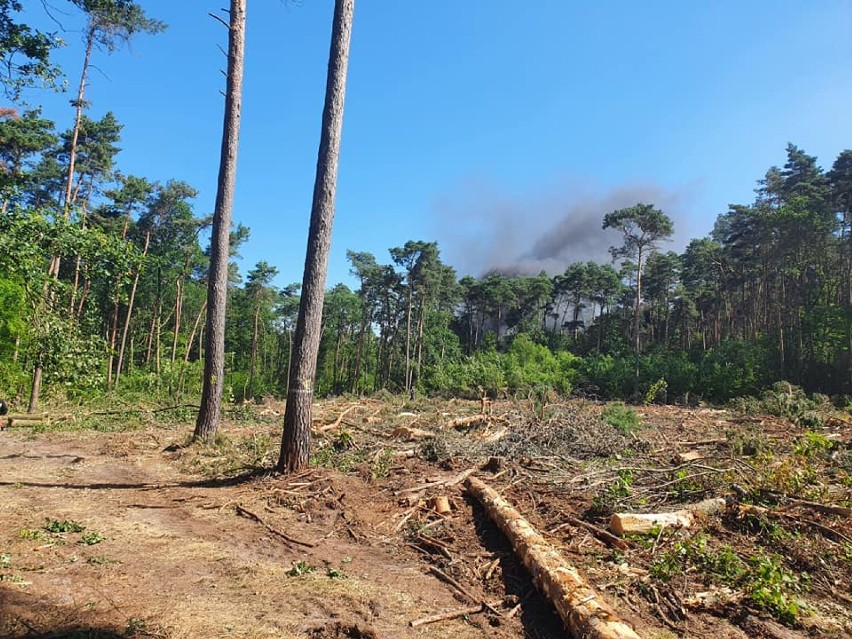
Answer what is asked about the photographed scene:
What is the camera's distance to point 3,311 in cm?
1396

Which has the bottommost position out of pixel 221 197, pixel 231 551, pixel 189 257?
pixel 231 551

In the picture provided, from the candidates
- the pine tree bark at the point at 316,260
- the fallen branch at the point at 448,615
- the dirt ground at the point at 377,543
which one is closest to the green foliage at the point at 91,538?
the dirt ground at the point at 377,543

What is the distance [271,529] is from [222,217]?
6205 mm

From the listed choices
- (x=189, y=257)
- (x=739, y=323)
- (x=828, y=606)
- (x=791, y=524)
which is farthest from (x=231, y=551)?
(x=739, y=323)

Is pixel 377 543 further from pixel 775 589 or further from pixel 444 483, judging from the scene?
pixel 775 589

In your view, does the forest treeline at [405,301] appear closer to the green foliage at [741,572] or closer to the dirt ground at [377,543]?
the dirt ground at [377,543]

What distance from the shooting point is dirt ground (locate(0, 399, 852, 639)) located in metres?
3.16

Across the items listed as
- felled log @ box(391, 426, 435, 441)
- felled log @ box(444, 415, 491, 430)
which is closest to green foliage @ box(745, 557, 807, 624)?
felled log @ box(391, 426, 435, 441)

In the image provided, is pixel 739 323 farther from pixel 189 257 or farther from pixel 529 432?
pixel 189 257

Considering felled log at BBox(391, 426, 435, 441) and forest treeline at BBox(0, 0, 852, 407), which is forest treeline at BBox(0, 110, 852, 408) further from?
felled log at BBox(391, 426, 435, 441)

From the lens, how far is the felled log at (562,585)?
2.94 meters

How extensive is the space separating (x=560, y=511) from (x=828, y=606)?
8.19ft

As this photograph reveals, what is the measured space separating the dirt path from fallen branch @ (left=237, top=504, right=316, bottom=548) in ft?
0.20

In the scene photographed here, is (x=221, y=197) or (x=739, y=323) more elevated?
(x=739, y=323)
